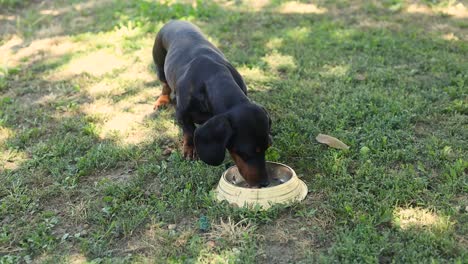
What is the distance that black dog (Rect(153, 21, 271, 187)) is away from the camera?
10.9 feet

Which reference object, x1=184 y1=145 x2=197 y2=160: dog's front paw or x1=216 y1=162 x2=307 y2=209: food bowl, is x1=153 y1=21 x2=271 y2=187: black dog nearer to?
x1=184 y1=145 x2=197 y2=160: dog's front paw

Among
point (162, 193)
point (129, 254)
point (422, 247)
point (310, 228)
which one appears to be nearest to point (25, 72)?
point (162, 193)

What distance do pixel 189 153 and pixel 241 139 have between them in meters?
0.93

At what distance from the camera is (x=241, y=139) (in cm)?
335

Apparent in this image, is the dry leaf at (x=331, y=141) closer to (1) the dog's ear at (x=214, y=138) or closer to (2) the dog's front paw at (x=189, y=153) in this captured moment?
(2) the dog's front paw at (x=189, y=153)

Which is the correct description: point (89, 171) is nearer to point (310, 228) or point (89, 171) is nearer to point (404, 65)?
point (310, 228)

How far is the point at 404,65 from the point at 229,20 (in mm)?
3069

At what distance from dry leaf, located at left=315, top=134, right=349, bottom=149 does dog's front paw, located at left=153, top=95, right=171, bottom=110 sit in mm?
1742

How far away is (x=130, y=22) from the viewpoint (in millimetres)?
7809

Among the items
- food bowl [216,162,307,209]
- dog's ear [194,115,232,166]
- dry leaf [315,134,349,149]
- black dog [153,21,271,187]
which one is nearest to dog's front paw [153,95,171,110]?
black dog [153,21,271,187]

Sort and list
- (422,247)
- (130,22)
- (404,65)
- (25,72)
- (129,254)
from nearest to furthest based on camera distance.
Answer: (422,247) < (129,254) < (404,65) < (25,72) < (130,22)

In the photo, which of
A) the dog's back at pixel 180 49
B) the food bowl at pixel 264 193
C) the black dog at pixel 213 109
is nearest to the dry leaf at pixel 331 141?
the food bowl at pixel 264 193

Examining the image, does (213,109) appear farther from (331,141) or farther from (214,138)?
(331,141)

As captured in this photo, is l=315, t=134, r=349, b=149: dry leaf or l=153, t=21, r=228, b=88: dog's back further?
l=153, t=21, r=228, b=88: dog's back
